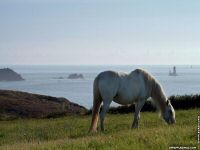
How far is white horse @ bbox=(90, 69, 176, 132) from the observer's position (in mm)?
13828

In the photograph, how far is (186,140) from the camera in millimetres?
9102

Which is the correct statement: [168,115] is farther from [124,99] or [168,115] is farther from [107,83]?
[107,83]

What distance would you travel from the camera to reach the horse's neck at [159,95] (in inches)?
594

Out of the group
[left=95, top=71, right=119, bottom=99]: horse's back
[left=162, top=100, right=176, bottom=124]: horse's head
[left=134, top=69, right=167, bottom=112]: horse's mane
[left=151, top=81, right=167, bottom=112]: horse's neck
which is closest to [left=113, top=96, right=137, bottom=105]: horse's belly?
[left=95, top=71, right=119, bottom=99]: horse's back

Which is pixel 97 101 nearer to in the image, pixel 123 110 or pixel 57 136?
pixel 57 136

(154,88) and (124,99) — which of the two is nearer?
(124,99)

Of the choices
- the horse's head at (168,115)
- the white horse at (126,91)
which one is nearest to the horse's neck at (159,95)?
the white horse at (126,91)

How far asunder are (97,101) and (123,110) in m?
13.7

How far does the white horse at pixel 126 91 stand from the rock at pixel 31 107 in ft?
45.7

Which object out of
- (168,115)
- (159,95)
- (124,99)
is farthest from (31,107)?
(124,99)

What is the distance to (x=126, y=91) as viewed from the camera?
1424 cm

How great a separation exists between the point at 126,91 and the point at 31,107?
760 inches

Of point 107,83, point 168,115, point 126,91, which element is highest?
point 107,83

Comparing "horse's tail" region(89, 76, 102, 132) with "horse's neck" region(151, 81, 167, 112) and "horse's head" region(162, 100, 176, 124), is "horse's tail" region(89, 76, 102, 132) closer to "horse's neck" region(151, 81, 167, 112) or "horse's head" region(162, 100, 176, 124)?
"horse's neck" region(151, 81, 167, 112)
